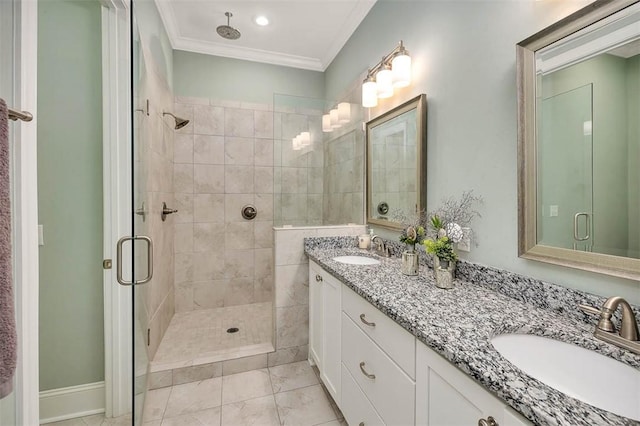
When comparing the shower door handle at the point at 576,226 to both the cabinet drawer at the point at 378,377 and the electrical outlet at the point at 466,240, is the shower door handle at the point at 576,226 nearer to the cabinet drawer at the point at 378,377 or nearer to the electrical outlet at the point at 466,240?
the electrical outlet at the point at 466,240

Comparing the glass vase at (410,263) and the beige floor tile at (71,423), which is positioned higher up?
the glass vase at (410,263)

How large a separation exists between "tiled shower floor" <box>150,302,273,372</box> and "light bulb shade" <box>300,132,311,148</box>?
5.38 ft

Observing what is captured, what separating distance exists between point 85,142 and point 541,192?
83.0 inches

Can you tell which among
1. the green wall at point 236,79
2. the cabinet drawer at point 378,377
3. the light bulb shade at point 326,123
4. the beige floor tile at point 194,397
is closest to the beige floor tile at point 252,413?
the beige floor tile at point 194,397

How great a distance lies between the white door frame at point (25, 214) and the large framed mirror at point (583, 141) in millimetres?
1718

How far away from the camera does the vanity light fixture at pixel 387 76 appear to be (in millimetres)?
1726

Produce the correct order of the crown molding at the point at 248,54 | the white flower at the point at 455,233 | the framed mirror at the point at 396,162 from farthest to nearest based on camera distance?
the crown molding at the point at 248,54 → the framed mirror at the point at 396,162 → the white flower at the point at 455,233

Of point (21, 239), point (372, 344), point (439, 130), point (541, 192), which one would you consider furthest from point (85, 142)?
point (541, 192)

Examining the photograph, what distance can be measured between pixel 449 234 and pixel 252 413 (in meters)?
1.50

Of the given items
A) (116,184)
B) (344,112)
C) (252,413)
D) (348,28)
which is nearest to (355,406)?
(252,413)

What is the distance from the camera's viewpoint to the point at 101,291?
1.53 meters

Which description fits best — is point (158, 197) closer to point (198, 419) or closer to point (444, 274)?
point (198, 419)

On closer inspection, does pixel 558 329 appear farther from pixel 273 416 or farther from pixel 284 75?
pixel 284 75

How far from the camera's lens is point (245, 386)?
6.17 feet
